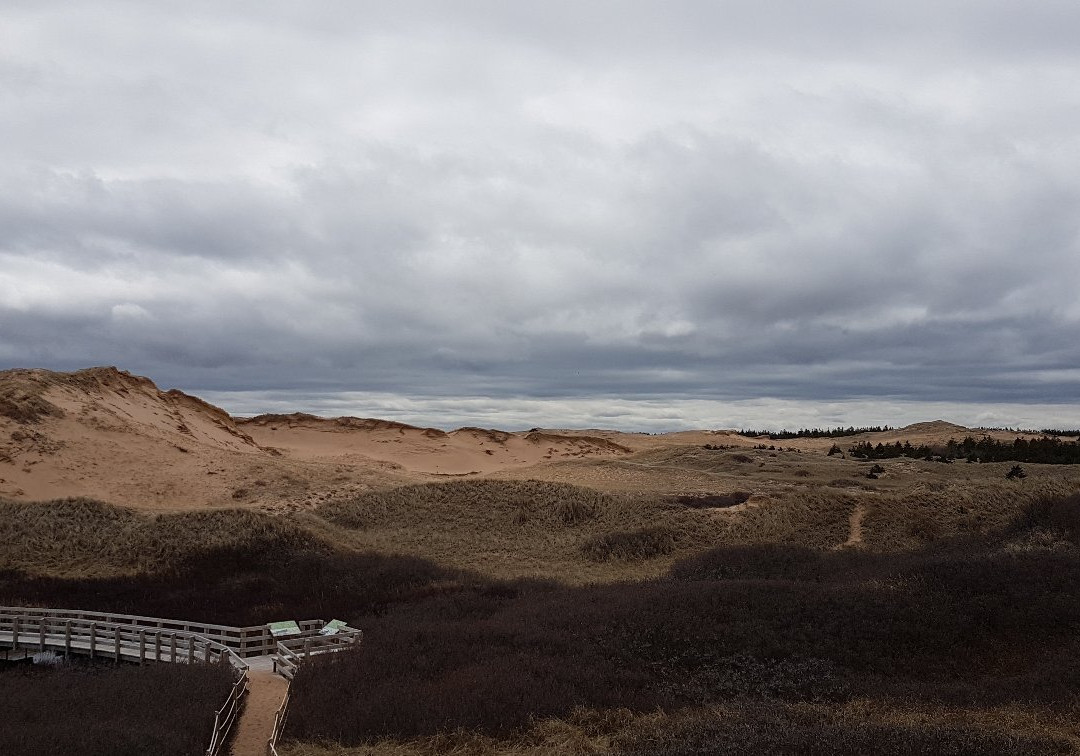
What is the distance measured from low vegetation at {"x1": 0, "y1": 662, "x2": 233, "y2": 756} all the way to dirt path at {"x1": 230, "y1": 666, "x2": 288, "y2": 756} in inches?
20.8

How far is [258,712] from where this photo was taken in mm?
13898

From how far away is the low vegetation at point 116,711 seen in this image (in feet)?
33.7

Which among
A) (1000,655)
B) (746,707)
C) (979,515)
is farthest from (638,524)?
(746,707)

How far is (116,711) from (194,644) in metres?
6.26

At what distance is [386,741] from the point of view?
37.7ft

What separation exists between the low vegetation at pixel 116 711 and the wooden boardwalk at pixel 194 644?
84 cm

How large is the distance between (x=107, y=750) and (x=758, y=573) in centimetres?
2008

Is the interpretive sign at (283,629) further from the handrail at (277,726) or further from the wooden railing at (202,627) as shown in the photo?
the handrail at (277,726)

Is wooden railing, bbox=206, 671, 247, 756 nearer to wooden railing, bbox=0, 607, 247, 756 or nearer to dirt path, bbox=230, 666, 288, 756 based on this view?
dirt path, bbox=230, 666, 288, 756

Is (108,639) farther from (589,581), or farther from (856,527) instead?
(856,527)

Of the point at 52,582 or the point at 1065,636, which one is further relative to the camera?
the point at 52,582

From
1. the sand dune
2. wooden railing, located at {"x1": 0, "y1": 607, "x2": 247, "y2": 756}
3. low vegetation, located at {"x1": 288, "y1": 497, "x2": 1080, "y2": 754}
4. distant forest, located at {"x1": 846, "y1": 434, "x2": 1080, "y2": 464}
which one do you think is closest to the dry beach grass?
low vegetation, located at {"x1": 288, "y1": 497, "x2": 1080, "y2": 754}

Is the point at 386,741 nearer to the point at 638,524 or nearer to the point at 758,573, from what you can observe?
the point at 758,573

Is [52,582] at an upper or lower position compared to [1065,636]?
lower
